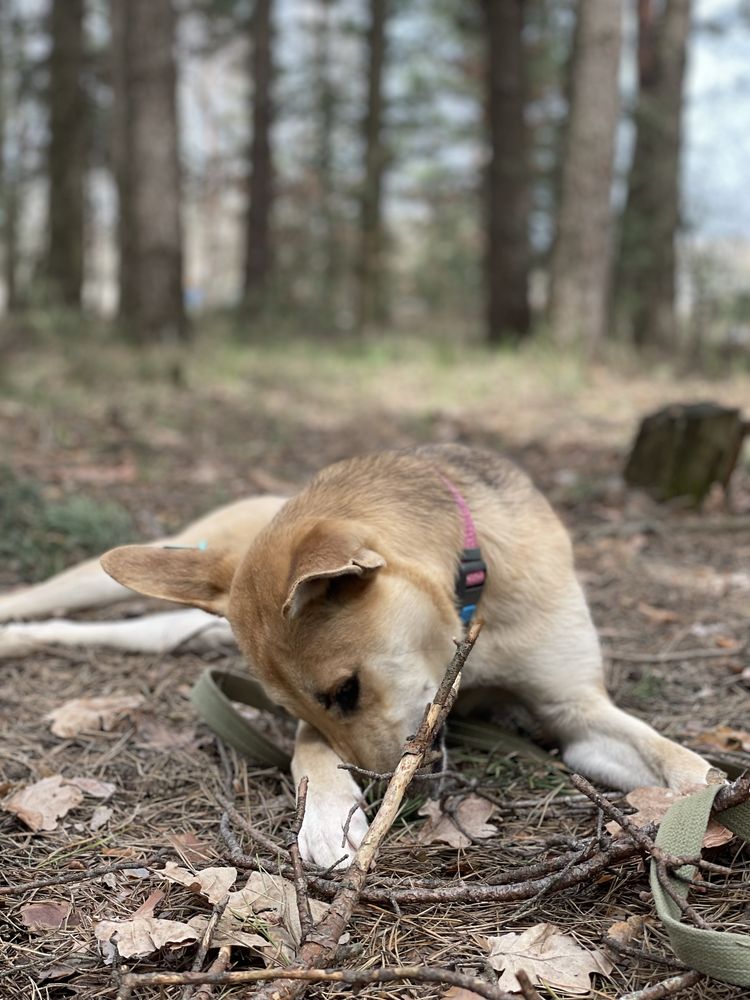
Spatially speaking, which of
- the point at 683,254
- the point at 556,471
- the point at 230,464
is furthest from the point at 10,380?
the point at 683,254

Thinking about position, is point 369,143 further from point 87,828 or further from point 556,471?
point 87,828

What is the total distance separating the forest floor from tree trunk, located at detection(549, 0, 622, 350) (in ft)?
8.66

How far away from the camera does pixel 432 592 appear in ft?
9.77

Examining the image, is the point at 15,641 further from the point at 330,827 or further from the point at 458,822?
the point at 458,822

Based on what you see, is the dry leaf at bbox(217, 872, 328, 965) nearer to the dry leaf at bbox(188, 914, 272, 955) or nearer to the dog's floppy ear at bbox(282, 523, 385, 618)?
the dry leaf at bbox(188, 914, 272, 955)

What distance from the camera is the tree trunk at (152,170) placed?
1180 centimetres

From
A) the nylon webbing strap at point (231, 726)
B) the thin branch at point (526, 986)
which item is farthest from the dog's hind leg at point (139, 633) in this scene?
the thin branch at point (526, 986)

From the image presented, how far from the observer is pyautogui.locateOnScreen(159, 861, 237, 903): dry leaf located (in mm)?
2357

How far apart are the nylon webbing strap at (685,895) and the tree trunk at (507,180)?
12.6 m

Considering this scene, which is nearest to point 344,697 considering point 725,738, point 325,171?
point 725,738

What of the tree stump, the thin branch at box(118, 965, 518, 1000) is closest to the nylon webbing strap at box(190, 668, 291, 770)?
the thin branch at box(118, 965, 518, 1000)

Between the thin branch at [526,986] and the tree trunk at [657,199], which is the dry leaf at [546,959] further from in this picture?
the tree trunk at [657,199]

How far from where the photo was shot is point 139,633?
172 inches

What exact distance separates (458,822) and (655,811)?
1.82ft
